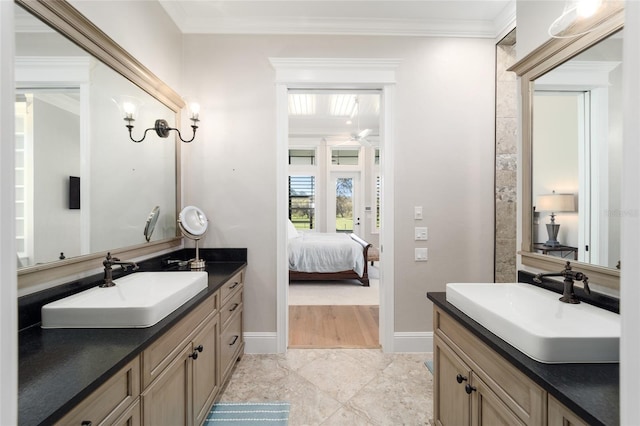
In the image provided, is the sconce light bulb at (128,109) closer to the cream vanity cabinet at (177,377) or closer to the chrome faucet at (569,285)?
the cream vanity cabinet at (177,377)

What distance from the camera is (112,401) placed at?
947 millimetres

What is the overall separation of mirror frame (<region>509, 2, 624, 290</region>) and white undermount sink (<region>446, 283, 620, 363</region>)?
14 cm

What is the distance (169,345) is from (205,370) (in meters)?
0.53

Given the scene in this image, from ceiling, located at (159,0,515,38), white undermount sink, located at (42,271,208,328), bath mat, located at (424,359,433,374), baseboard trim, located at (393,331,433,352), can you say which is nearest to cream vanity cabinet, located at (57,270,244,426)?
white undermount sink, located at (42,271,208,328)

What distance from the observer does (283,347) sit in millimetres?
2678

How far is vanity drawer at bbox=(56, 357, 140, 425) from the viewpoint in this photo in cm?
82

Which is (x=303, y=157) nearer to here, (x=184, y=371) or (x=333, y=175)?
(x=333, y=175)

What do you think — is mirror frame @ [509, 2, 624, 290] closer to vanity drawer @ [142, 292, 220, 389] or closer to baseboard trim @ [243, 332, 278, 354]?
vanity drawer @ [142, 292, 220, 389]

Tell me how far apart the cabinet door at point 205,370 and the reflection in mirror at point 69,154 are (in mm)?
737

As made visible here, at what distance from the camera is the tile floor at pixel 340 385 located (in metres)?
1.90

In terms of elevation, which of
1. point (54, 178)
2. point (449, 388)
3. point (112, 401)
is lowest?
point (449, 388)

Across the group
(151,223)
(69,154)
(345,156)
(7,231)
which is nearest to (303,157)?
(345,156)

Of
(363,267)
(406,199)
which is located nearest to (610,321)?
(406,199)

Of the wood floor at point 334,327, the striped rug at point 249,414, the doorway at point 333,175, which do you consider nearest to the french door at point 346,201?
the doorway at point 333,175
